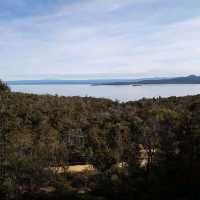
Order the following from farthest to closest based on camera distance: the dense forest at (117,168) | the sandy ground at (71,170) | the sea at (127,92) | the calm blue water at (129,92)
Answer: the calm blue water at (129,92), the sea at (127,92), the sandy ground at (71,170), the dense forest at (117,168)

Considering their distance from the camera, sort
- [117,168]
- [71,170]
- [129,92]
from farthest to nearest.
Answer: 1. [129,92]
2. [71,170]
3. [117,168]

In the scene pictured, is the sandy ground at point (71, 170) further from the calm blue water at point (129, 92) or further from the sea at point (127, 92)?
the calm blue water at point (129, 92)

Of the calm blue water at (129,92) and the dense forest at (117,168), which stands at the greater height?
the calm blue water at (129,92)

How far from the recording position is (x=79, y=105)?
55781mm

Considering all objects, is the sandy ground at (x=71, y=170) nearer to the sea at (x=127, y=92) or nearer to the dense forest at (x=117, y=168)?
the dense forest at (x=117, y=168)

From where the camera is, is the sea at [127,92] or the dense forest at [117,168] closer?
the dense forest at [117,168]

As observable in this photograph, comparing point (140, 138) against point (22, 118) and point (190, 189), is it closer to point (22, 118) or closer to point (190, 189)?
point (190, 189)

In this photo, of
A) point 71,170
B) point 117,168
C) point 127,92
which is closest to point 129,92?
point 127,92

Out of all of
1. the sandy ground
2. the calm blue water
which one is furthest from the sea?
the sandy ground

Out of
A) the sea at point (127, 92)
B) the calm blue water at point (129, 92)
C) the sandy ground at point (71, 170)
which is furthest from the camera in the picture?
the calm blue water at point (129, 92)

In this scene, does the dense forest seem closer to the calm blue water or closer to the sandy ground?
the sandy ground

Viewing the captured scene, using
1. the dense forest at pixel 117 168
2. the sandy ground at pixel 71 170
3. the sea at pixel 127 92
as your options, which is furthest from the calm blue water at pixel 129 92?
the dense forest at pixel 117 168

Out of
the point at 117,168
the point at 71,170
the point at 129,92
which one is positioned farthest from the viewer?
the point at 129,92

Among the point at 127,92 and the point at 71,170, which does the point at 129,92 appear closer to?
the point at 127,92
